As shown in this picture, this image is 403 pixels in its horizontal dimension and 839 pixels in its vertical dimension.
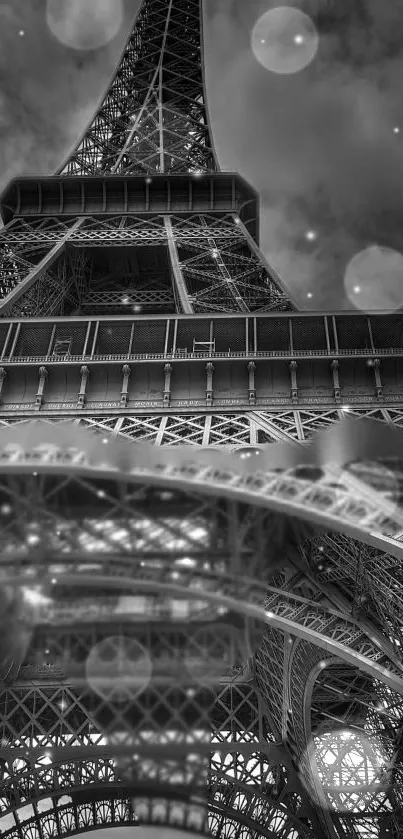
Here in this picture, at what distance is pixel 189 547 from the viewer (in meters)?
15.0

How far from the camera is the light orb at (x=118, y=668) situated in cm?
2099

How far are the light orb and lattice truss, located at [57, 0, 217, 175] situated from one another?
78.8ft

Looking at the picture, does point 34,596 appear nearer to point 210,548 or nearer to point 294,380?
point 210,548

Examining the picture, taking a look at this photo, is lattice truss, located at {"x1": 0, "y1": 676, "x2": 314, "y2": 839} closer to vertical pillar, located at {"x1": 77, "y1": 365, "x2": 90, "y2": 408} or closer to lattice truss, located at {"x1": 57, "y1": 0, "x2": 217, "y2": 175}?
vertical pillar, located at {"x1": 77, "y1": 365, "x2": 90, "y2": 408}

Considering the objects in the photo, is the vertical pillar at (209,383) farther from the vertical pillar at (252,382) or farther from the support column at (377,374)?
the support column at (377,374)

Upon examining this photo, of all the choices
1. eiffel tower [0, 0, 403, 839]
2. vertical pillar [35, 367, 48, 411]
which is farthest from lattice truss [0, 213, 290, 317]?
vertical pillar [35, 367, 48, 411]

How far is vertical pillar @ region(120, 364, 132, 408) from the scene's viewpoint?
733 inches

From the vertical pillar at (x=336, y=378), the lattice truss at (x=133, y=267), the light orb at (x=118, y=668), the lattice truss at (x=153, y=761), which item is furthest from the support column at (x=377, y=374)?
the lattice truss at (x=153, y=761)

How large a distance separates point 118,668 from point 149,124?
3169 centimetres

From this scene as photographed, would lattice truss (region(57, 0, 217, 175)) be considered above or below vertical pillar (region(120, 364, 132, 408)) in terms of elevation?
above

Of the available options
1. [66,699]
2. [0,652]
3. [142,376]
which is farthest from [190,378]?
[66,699]

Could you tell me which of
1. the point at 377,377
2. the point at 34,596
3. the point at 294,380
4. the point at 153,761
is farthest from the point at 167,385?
the point at 153,761

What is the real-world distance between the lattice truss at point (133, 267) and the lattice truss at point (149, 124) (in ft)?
18.5

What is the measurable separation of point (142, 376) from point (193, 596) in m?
6.56
